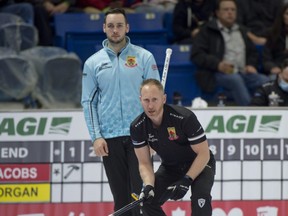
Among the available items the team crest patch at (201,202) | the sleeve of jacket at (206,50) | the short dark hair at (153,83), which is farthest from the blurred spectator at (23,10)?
the team crest patch at (201,202)

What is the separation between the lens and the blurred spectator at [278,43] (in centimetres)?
1007

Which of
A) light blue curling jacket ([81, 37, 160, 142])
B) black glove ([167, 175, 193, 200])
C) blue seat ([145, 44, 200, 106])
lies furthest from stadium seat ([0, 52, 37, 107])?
black glove ([167, 175, 193, 200])

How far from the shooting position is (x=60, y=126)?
818cm

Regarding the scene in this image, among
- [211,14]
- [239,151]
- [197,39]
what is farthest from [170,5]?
[239,151]

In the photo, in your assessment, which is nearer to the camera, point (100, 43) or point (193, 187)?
point (193, 187)

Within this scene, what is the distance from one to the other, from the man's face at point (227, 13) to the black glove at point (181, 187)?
13.1 feet

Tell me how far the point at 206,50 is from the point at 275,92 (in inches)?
53.2

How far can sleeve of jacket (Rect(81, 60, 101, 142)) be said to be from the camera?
6.85 metres

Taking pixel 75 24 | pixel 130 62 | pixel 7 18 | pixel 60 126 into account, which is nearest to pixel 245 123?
pixel 60 126

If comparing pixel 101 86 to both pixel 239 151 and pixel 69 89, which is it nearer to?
pixel 239 151

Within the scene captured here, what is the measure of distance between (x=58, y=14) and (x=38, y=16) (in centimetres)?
25

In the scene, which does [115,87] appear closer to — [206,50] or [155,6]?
[206,50]

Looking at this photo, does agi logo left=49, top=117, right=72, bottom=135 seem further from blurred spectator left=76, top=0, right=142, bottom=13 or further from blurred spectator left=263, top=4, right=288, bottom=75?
blurred spectator left=76, top=0, right=142, bottom=13

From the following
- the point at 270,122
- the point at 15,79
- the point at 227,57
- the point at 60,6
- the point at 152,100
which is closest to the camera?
the point at 152,100
